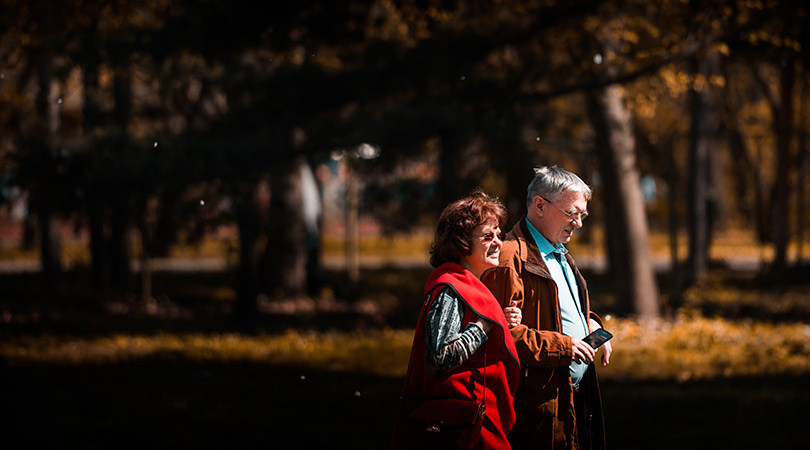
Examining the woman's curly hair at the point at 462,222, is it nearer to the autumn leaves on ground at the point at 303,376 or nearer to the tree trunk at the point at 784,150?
the autumn leaves on ground at the point at 303,376

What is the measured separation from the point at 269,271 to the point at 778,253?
28.9 feet

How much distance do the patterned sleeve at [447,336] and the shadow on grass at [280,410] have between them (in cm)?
338

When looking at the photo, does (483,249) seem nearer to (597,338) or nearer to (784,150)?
(597,338)

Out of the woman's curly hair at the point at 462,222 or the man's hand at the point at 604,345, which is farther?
the man's hand at the point at 604,345

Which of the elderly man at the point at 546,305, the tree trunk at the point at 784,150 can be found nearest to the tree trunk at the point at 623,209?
the tree trunk at the point at 784,150

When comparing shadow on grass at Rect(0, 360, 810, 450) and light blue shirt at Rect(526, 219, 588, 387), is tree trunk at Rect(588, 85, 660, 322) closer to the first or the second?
shadow on grass at Rect(0, 360, 810, 450)

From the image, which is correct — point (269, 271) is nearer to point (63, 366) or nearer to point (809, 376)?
point (63, 366)

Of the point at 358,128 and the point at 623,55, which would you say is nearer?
the point at 623,55

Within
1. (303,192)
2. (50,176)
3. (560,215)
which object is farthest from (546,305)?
(303,192)

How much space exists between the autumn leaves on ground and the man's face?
1553mm

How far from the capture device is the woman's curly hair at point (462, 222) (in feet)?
9.25

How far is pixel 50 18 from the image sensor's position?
1047cm

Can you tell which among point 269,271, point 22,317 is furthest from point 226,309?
point 22,317

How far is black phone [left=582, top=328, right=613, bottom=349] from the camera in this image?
2.98 m
